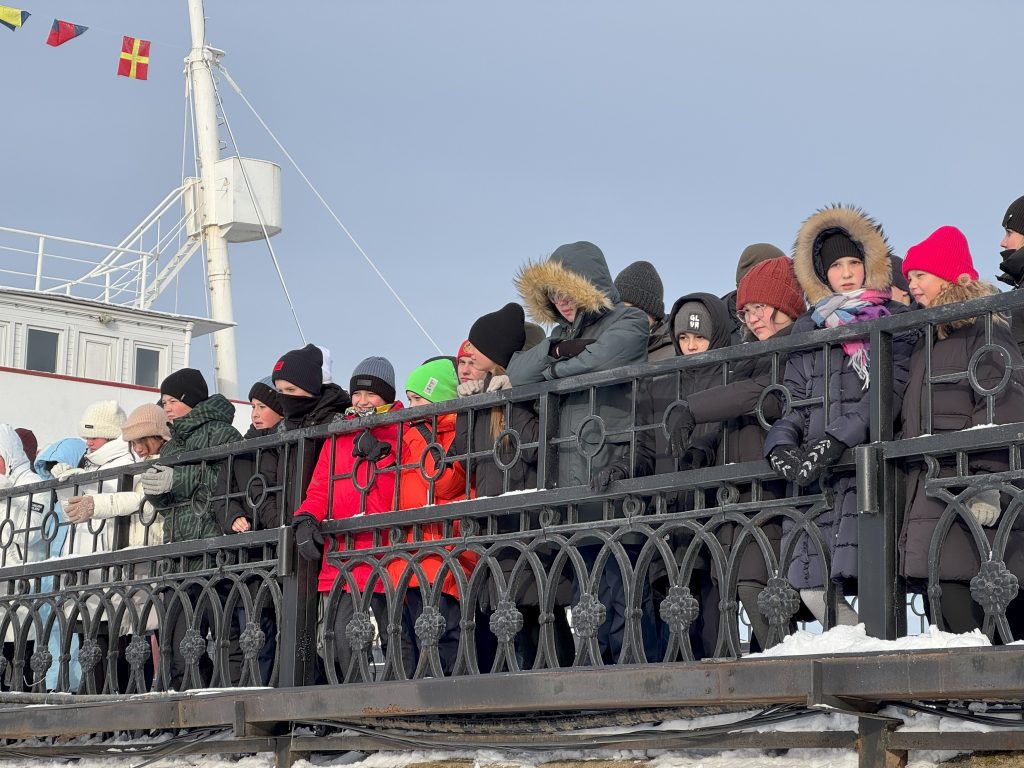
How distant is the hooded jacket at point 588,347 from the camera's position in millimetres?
6398

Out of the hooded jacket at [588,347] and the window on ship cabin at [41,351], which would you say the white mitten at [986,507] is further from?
the window on ship cabin at [41,351]

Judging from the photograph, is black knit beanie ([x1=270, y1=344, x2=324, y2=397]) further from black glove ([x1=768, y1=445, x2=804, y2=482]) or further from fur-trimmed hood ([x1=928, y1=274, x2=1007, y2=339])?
fur-trimmed hood ([x1=928, y1=274, x2=1007, y2=339])

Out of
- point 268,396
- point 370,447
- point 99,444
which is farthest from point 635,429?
point 99,444

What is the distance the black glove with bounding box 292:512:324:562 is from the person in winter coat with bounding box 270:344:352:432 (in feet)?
2.63

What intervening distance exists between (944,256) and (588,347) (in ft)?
5.16

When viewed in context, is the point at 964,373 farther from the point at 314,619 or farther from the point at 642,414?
the point at 314,619

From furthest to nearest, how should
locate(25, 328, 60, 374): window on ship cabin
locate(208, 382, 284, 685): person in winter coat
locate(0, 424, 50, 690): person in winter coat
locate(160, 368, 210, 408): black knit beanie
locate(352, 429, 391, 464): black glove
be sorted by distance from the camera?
locate(25, 328, 60, 374): window on ship cabin
locate(0, 424, 50, 690): person in winter coat
locate(160, 368, 210, 408): black knit beanie
locate(208, 382, 284, 685): person in winter coat
locate(352, 429, 391, 464): black glove

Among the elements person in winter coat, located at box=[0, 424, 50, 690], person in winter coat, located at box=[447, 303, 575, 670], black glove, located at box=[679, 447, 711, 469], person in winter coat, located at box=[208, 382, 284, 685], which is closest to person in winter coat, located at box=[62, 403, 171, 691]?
person in winter coat, located at box=[208, 382, 284, 685]

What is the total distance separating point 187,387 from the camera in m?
9.00

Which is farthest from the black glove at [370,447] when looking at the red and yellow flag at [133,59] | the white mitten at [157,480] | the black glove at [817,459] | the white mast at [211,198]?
the red and yellow flag at [133,59]

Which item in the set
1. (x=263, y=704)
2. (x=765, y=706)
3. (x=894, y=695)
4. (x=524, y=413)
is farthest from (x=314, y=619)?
(x=894, y=695)

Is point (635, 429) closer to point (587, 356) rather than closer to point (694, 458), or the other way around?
point (694, 458)

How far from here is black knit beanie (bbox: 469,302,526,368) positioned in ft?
23.7

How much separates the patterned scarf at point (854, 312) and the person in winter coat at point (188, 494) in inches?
138
